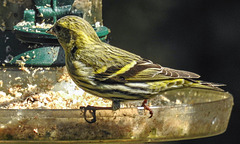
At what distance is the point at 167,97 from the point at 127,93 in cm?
108

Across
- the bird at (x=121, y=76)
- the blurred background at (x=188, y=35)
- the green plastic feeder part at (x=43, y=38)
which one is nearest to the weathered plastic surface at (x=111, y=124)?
the bird at (x=121, y=76)

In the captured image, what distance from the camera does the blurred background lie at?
8133 mm

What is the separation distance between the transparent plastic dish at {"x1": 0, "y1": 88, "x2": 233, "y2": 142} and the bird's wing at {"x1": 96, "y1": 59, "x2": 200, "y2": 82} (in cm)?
32

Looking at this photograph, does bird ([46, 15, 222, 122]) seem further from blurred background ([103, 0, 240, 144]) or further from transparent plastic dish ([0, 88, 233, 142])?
blurred background ([103, 0, 240, 144])

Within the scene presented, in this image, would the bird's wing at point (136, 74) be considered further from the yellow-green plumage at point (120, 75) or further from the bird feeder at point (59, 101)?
the bird feeder at point (59, 101)

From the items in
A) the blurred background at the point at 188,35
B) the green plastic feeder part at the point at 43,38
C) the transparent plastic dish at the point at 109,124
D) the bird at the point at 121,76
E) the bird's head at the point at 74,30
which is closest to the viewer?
the transparent plastic dish at the point at 109,124

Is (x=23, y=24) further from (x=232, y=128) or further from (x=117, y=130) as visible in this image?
(x=232, y=128)

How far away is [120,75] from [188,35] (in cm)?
418

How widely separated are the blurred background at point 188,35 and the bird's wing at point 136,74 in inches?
138

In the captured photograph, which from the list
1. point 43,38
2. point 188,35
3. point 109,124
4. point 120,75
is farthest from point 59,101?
point 188,35

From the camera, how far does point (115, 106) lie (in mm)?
4305

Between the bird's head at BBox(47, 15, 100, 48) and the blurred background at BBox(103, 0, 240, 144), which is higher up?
the bird's head at BBox(47, 15, 100, 48)

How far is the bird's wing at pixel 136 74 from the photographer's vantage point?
4480 millimetres

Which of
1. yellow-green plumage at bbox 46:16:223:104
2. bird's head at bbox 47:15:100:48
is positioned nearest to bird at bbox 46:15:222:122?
yellow-green plumage at bbox 46:16:223:104
